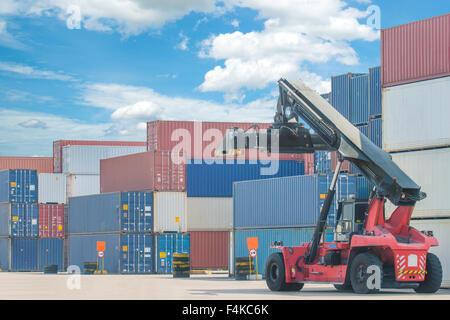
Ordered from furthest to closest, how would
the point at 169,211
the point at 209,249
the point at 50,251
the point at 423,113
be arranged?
the point at 50,251 → the point at 209,249 → the point at 169,211 → the point at 423,113

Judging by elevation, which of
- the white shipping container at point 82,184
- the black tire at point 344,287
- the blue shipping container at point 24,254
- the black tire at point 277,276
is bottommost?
the blue shipping container at point 24,254

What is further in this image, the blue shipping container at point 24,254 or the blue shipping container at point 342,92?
the blue shipping container at point 24,254

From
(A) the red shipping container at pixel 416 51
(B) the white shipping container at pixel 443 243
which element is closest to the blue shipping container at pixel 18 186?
(A) the red shipping container at pixel 416 51

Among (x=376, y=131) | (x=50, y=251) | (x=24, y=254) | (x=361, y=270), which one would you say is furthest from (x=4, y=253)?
(x=361, y=270)

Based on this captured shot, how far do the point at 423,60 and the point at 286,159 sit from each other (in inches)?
1049

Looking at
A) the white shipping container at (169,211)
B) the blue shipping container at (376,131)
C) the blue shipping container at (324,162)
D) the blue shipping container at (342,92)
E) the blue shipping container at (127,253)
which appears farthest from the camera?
the white shipping container at (169,211)

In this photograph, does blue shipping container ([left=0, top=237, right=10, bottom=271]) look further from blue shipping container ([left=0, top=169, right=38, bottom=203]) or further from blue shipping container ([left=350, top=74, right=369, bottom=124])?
blue shipping container ([left=350, top=74, right=369, bottom=124])

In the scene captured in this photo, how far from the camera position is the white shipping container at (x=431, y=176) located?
991 inches

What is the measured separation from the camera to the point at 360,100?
36438mm

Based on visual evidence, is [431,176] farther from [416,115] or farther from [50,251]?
[50,251]

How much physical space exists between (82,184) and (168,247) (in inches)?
730

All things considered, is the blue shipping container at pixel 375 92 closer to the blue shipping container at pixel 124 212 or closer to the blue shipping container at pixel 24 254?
the blue shipping container at pixel 124 212

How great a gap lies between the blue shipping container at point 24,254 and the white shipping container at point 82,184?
766 cm
